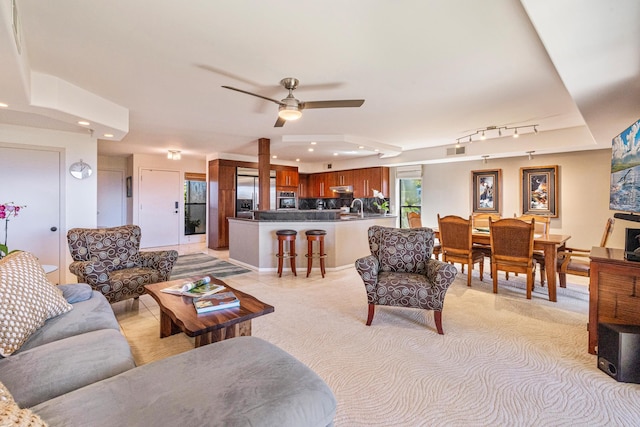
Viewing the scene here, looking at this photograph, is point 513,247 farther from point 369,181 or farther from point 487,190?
point 369,181

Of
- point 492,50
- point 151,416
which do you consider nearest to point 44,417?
point 151,416

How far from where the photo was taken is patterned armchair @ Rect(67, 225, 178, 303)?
110 inches

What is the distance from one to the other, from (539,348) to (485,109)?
9.37 ft

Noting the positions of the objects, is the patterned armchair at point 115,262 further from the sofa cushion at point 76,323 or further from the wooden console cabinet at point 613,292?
the wooden console cabinet at point 613,292

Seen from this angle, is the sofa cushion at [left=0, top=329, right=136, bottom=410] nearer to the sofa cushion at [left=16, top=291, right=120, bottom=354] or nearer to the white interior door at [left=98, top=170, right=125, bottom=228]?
the sofa cushion at [left=16, top=291, right=120, bottom=354]

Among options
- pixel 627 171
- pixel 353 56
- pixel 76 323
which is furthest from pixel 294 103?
pixel 627 171

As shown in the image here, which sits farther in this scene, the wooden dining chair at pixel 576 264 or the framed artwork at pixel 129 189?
the framed artwork at pixel 129 189

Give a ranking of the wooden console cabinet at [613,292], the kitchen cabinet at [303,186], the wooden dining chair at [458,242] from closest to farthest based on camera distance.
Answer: the wooden console cabinet at [613,292], the wooden dining chair at [458,242], the kitchen cabinet at [303,186]

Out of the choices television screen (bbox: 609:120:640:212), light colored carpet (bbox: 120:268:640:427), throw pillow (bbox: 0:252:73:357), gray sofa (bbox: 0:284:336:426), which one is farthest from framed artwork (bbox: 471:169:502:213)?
throw pillow (bbox: 0:252:73:357)

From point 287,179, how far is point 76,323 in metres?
6.55

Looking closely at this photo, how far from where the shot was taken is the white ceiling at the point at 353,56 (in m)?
1.83

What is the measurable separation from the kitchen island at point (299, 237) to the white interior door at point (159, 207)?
11.3ft

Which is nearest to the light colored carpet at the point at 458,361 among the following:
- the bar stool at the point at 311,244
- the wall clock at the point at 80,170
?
the bar stool at the point at 311,244

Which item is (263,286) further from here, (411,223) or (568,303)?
(568,303)
